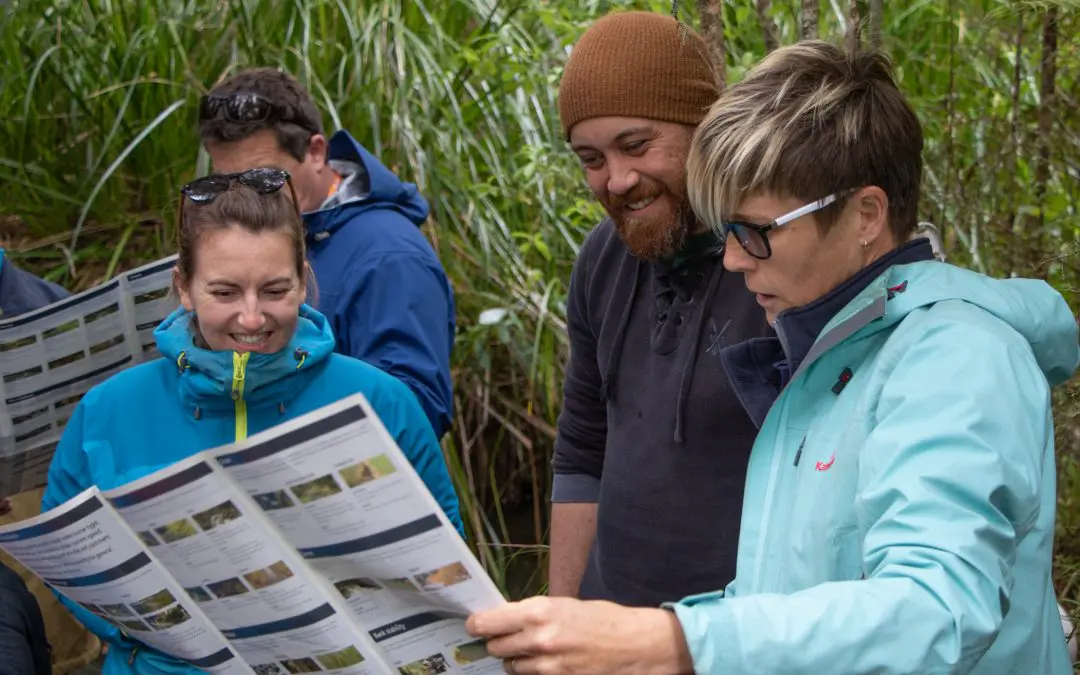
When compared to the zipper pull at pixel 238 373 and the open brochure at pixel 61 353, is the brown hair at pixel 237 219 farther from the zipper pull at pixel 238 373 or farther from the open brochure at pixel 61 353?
the open brochure at pixel 61 353

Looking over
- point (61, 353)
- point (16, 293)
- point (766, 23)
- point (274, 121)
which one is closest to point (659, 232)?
point (766, 23)

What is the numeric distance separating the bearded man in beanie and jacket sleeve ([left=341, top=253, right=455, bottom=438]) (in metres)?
0.56

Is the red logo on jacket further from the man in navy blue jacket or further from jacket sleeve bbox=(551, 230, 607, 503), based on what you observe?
the man in navy blue jacket

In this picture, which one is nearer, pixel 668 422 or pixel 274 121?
pixel 668 422

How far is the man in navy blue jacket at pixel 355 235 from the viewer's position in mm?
2855

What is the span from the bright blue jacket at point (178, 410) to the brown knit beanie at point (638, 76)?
638 mm

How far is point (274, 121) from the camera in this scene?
10.2 feet

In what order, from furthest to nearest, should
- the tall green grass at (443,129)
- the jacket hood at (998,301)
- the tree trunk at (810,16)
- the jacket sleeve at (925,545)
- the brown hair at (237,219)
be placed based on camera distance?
the tall green grass at (443,129), the tree trunk at (810,16), the brown hair at (237,219), the jacket hood at (998,301), the jacket sleeve at (925,545)

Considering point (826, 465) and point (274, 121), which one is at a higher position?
point (274, 121)

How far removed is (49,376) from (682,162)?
146cm

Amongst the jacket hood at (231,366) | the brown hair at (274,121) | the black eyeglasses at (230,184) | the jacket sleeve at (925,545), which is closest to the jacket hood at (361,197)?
the brown hair at (274,121)

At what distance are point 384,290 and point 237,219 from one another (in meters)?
0.57

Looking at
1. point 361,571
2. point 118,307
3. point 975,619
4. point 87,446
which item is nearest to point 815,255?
point 975,619

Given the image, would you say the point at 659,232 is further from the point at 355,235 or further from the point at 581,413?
the point at 355,235
